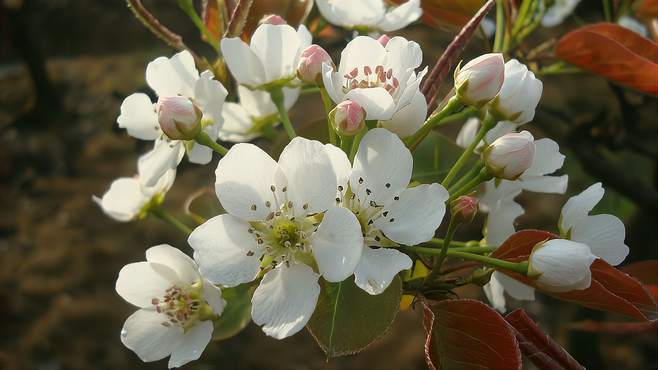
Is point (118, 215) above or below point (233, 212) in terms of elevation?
below

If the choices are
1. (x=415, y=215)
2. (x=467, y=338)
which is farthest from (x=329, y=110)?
(x=467, y=338)

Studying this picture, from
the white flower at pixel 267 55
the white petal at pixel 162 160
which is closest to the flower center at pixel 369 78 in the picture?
the white flower at pixel 267 55

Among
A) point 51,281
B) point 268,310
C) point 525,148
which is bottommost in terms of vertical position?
point 51,281

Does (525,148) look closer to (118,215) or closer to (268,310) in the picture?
(268,310)

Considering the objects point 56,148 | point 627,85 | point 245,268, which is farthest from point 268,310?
point 56,148

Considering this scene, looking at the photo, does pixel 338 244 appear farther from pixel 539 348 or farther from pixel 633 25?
pixel 633 25

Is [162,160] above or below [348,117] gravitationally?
below

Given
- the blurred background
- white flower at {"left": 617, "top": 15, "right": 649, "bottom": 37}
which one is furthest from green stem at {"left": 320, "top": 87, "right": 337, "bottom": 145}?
white flower at {"left": 617, "top": 15, "right": 649, "bottom": 37}

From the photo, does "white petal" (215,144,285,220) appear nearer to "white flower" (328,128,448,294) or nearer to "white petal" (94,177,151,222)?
"white flower" (328,128,448,294)
